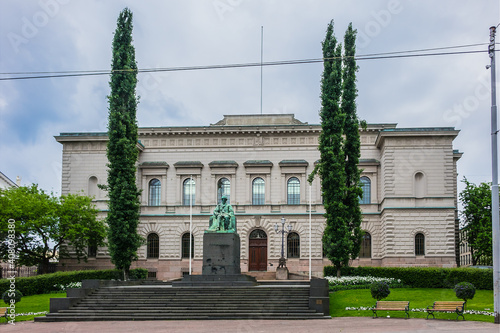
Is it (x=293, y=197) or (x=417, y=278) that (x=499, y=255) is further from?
(x=293, y=197)

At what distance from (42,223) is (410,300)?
25.8m

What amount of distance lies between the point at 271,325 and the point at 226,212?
10.9 m

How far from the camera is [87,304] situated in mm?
27969

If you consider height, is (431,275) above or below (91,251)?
below

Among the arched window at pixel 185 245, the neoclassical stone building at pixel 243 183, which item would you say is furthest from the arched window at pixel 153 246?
the arched window at pixel 185 245

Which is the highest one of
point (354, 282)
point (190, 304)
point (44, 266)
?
point (44, 266)

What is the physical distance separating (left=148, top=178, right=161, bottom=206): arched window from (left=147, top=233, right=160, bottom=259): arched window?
2.74m

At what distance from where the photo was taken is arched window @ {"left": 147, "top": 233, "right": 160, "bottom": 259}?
170 ft

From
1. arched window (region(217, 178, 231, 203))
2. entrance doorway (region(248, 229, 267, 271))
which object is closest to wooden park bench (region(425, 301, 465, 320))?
entrance doorway (region(248, 229, 267, 271))

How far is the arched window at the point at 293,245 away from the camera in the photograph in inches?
1991

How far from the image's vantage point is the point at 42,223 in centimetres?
4294

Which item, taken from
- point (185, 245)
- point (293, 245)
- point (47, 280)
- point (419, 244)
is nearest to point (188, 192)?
point (185, 245)

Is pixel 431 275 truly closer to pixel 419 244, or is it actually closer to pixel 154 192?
pixel 419 244

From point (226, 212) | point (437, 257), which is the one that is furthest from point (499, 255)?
point (437, 257)
